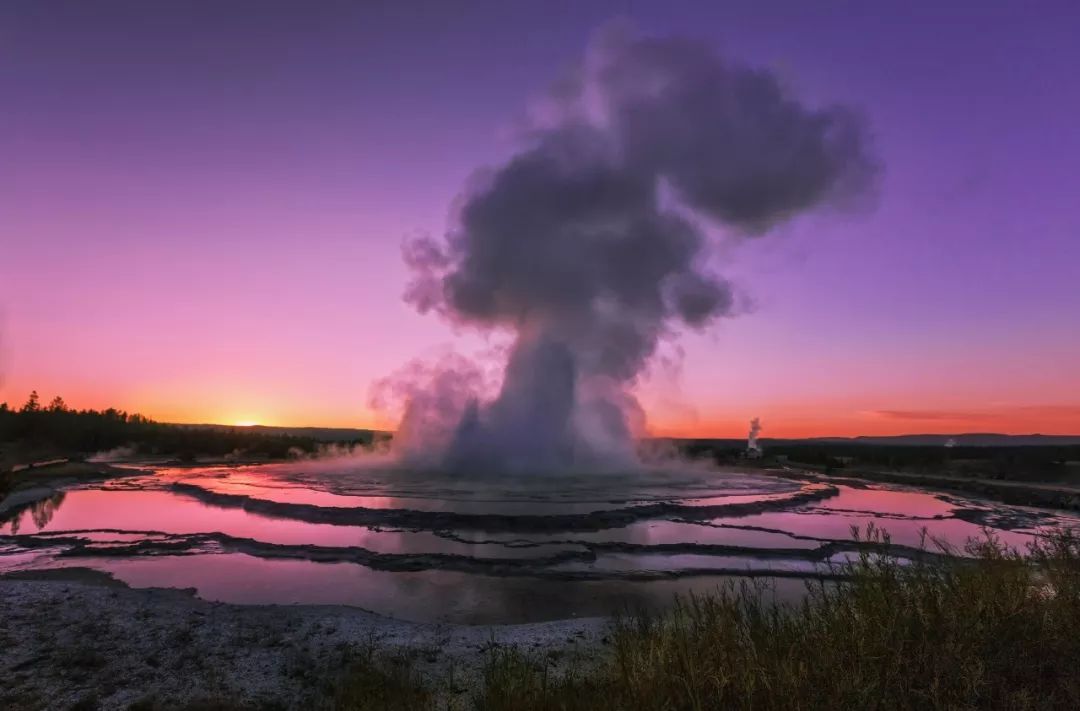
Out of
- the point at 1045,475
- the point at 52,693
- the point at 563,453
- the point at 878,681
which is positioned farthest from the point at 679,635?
the point at 1045,475

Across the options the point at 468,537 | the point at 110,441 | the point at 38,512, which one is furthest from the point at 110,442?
the point at 468,537

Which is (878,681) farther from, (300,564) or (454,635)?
(300,564)

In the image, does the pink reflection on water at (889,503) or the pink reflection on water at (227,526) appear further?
the pink reflection on water at (889,503)

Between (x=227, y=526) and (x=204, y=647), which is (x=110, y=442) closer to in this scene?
(x=227, y=526)

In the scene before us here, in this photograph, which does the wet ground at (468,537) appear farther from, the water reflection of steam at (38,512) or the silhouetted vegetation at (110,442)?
the silhouetted vegetation at (110,442)

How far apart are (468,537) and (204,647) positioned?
473 inches

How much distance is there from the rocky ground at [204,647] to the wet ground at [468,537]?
150cm

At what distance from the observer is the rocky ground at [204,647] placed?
8500 mm

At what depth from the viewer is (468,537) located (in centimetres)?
2169

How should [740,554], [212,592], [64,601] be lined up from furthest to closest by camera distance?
[740,554], [212,592], [64,601]

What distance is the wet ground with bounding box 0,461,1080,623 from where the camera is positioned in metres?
15.0

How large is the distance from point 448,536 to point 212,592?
28.7 ft

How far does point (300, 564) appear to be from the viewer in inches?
699

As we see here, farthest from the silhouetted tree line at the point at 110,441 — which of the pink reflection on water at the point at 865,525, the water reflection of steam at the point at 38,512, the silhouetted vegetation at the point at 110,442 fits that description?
the pink reflection on water at the point at 865,525
